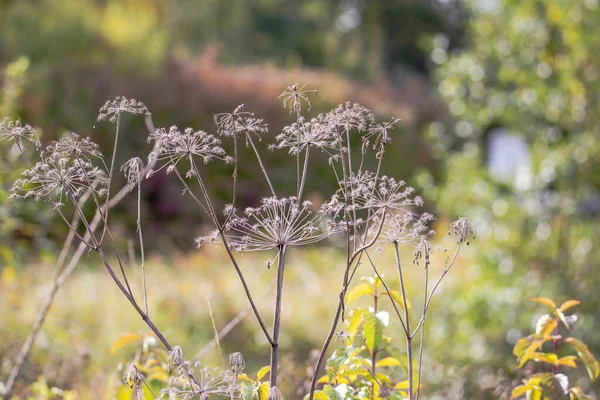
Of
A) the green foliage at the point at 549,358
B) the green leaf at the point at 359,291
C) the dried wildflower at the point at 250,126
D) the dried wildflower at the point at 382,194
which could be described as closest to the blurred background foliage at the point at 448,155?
the dried wildflower at the point at 250,126

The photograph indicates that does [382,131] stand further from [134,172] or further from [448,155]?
[448,155]

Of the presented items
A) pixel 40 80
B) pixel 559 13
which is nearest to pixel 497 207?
pixel 559 13

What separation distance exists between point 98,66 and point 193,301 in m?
5.90

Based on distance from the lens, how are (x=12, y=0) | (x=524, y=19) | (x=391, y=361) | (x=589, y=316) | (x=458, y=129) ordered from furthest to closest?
(x=12, y=0) → (x=458, y=129) → (x=524, y=19) → (x=589, y=316) → (x=391, y=361)

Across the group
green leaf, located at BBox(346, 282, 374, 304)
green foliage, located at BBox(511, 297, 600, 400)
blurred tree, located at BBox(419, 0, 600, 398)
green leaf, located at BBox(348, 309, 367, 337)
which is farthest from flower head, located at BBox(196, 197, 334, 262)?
blurred tree, located at BBox(419, 0, 600, 398)

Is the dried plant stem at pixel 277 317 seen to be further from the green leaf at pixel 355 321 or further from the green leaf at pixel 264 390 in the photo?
the green leaf at pixel 355 321

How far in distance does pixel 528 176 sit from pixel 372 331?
13.5 feet

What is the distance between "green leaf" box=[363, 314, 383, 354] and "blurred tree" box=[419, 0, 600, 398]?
3.68 metres

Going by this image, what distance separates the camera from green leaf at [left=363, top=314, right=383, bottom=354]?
64.9 inches

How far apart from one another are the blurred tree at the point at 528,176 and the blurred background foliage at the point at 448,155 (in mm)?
12

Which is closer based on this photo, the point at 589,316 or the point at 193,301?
the point at 589,316

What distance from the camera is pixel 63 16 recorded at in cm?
1141

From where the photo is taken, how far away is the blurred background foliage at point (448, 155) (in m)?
5.11

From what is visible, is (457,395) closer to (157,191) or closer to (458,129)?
(458,129)
